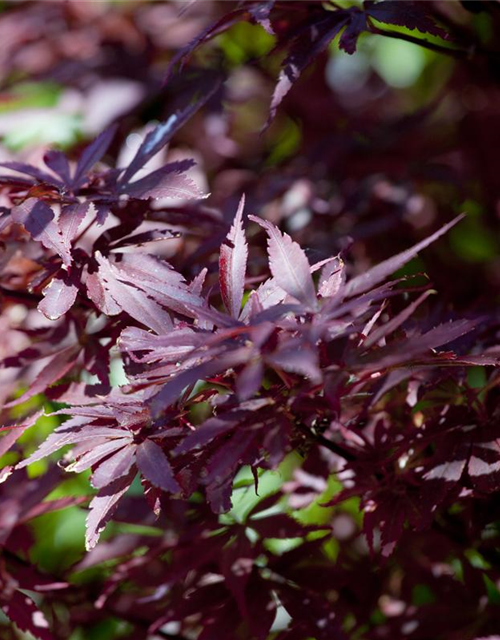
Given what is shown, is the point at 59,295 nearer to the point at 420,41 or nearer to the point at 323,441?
the point at 323,441

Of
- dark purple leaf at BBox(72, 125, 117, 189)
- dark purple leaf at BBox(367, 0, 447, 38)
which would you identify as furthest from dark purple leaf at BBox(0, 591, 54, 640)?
dark purple leaf at BBox(367, 0, 447, 38)

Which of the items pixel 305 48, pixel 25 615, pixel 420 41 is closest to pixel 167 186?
pixel 305 48

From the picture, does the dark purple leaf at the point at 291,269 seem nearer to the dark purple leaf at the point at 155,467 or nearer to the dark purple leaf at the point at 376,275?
the dark purple leaf at the point at 376,275

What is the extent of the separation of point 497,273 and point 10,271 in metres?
1.12

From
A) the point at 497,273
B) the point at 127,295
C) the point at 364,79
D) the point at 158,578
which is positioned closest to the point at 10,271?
the point at 127,295

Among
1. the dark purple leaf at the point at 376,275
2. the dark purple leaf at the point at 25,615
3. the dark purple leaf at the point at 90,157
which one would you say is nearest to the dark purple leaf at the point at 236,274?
the dark purple leaf at the point at 376,275

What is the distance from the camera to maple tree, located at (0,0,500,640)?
2.08 feet

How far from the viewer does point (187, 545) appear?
88 centimetres

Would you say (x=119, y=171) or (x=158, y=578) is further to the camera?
(x=158, y=578)

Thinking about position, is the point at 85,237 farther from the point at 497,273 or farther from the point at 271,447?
the point at 497,273

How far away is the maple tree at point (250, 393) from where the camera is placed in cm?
63

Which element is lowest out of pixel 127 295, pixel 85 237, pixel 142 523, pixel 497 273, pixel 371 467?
pixel 497 273

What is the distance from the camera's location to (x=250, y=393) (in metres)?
0.52

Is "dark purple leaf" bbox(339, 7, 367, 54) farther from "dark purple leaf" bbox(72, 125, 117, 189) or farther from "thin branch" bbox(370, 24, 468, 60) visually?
"dark purple leaf" bbox(72, 125, 117, 189)
